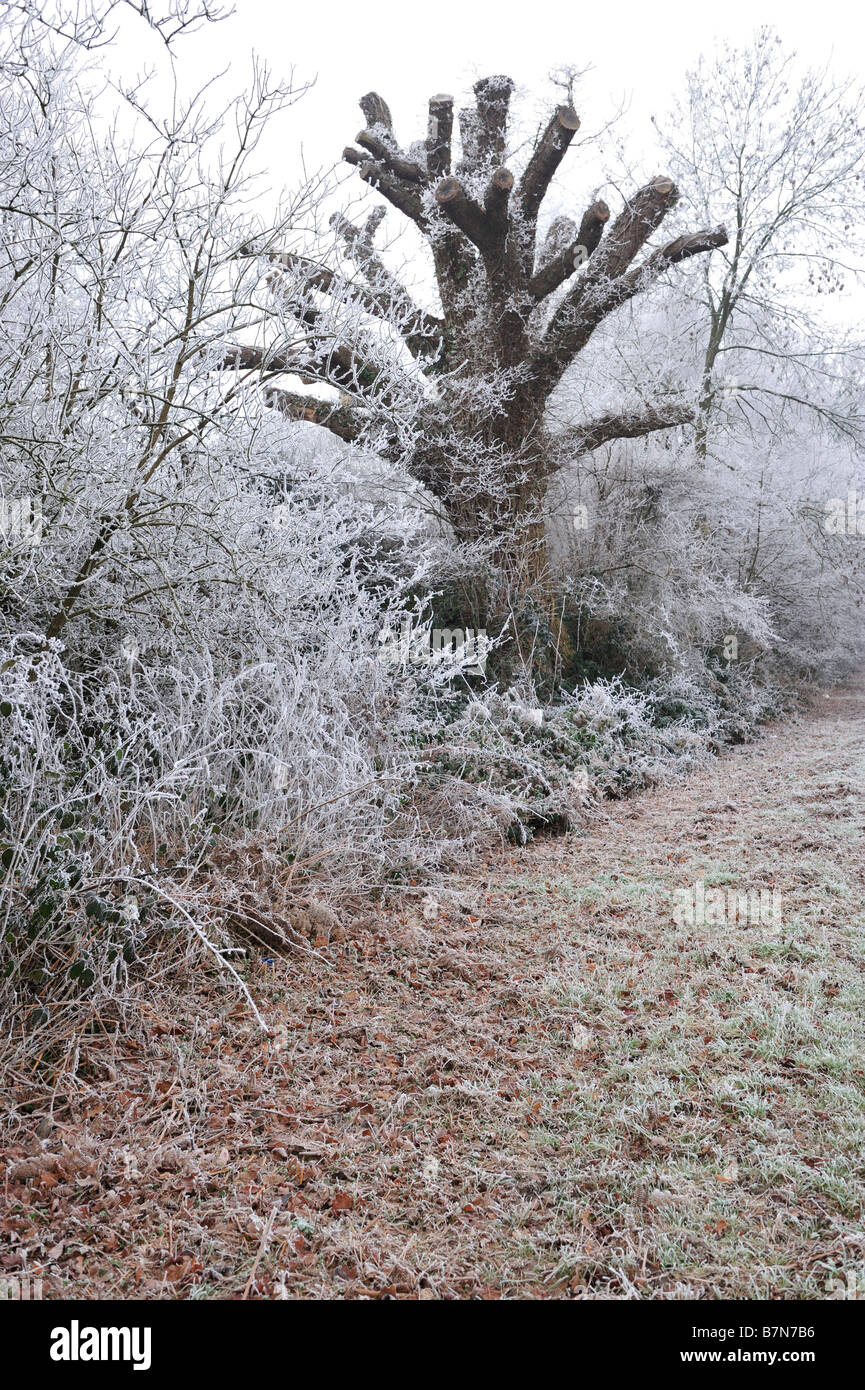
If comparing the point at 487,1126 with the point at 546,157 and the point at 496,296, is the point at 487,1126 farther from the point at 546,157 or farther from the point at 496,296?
the point at 546,157

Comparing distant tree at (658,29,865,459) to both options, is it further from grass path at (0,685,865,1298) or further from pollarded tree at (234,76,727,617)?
grass path at (0,685,865,1298)

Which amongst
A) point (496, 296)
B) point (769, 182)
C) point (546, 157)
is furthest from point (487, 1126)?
point (769, 182)

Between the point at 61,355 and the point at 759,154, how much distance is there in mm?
11314

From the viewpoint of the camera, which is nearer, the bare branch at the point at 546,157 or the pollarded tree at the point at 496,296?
the bare branch at the point at 546,157

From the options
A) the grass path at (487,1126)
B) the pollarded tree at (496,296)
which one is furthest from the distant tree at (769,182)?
the grass path at (487,1126)

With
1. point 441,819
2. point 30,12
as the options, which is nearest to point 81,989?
point 441,819

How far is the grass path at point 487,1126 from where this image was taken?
7.15 ft

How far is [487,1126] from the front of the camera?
2.82 metres

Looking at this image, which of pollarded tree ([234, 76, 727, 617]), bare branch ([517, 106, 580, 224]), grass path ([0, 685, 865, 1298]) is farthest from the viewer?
pollarded tree ([234, 76, 727, 617])

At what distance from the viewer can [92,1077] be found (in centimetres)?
291

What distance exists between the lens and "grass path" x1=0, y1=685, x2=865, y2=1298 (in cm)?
218

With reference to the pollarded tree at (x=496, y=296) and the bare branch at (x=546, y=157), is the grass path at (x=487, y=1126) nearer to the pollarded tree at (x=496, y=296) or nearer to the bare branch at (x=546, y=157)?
the pollarded tree at (x=496, y=296)

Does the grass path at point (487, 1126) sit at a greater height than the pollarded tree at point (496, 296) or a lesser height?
lesser

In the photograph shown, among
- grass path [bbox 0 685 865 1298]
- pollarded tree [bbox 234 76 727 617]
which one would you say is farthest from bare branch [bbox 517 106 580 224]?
grass path [bbox 0 685 865 1298]
